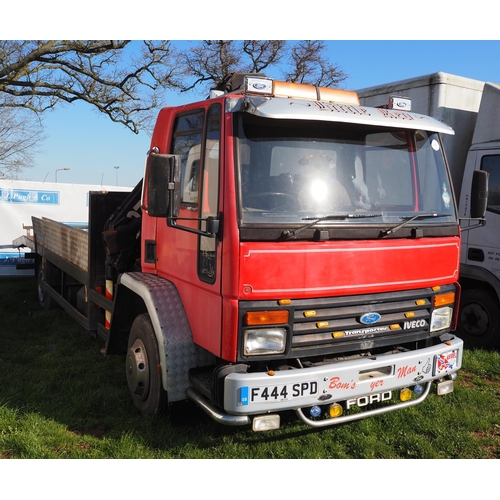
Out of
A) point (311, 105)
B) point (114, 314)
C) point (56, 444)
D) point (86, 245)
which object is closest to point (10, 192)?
point (86, 245)

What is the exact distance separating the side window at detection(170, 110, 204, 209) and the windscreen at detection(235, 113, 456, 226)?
0.49m

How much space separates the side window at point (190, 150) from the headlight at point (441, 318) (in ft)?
6.49

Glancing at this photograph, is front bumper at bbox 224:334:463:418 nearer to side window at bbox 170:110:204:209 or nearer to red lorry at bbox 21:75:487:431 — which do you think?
red lorry at bbox 21:75:487:431

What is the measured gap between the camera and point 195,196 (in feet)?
11.9

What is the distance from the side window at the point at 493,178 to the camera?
586 centimetres

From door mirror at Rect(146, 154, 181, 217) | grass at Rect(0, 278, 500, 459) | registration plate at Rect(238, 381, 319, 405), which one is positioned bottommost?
grass at Rect(0, 278, 500, 459)

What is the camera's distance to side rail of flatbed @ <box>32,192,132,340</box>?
212 inches

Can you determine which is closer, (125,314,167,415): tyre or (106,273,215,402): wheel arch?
(106,273,215,402): wheel arch

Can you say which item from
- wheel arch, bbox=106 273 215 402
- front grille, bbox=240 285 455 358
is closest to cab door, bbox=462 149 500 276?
front grille, bbox=240 285 455 358

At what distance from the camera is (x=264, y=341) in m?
3.20

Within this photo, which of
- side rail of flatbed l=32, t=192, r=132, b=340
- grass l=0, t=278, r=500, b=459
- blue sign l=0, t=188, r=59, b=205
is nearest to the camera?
grass l=0, t=278, r=500, b=459

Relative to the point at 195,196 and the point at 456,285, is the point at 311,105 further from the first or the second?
the point at 456,285

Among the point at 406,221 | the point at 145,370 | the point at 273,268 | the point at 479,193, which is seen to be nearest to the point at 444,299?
the point at 406,221

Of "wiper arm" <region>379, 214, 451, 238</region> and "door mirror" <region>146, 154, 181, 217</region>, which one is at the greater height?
"door mirror" <region>146, 154, 181, 217</region>
